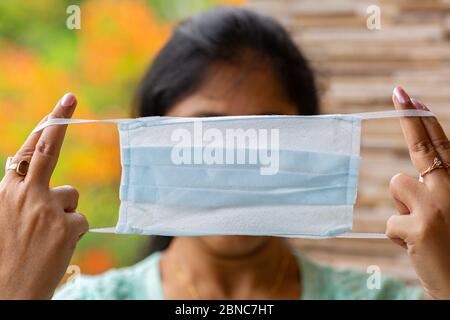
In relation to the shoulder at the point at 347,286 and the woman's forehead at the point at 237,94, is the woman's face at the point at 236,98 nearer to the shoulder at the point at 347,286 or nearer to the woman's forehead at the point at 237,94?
the woman's forehead at the point at 237,94

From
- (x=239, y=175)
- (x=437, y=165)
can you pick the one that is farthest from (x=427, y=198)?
(x=239, y=175)

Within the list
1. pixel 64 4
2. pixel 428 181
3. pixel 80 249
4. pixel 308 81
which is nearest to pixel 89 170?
pixel 80 249

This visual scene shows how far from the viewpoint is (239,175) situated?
95 cm

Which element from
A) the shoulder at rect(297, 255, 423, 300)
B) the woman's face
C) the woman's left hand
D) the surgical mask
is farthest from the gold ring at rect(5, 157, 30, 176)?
the shoulder at rect(297, 255, 423, 300)

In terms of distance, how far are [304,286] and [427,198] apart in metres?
0.55

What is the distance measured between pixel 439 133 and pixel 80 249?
1708 mm

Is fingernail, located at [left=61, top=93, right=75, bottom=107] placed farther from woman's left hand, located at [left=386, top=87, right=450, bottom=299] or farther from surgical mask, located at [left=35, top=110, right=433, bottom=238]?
woman's left hand, located at [left=386, top=87, right=450, bottom=299]

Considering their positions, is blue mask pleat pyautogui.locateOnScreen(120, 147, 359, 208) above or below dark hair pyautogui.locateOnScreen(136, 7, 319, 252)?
below

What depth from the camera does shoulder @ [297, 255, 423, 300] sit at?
130 cm

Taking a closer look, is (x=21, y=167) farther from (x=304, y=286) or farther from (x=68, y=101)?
(x=304, y=286)

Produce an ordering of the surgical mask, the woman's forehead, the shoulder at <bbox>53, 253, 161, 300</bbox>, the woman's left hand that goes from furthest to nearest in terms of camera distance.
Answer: the shoulder at <bbox>53, 253, 161, 300</bbox> → the woman's forehead → the surgical mask → the woman's left hand

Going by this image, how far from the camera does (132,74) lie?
2186mm

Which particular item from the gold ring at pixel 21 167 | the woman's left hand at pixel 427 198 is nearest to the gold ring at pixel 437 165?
the woman's left hand at pixel 427 198

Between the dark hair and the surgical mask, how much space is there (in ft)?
0.92
